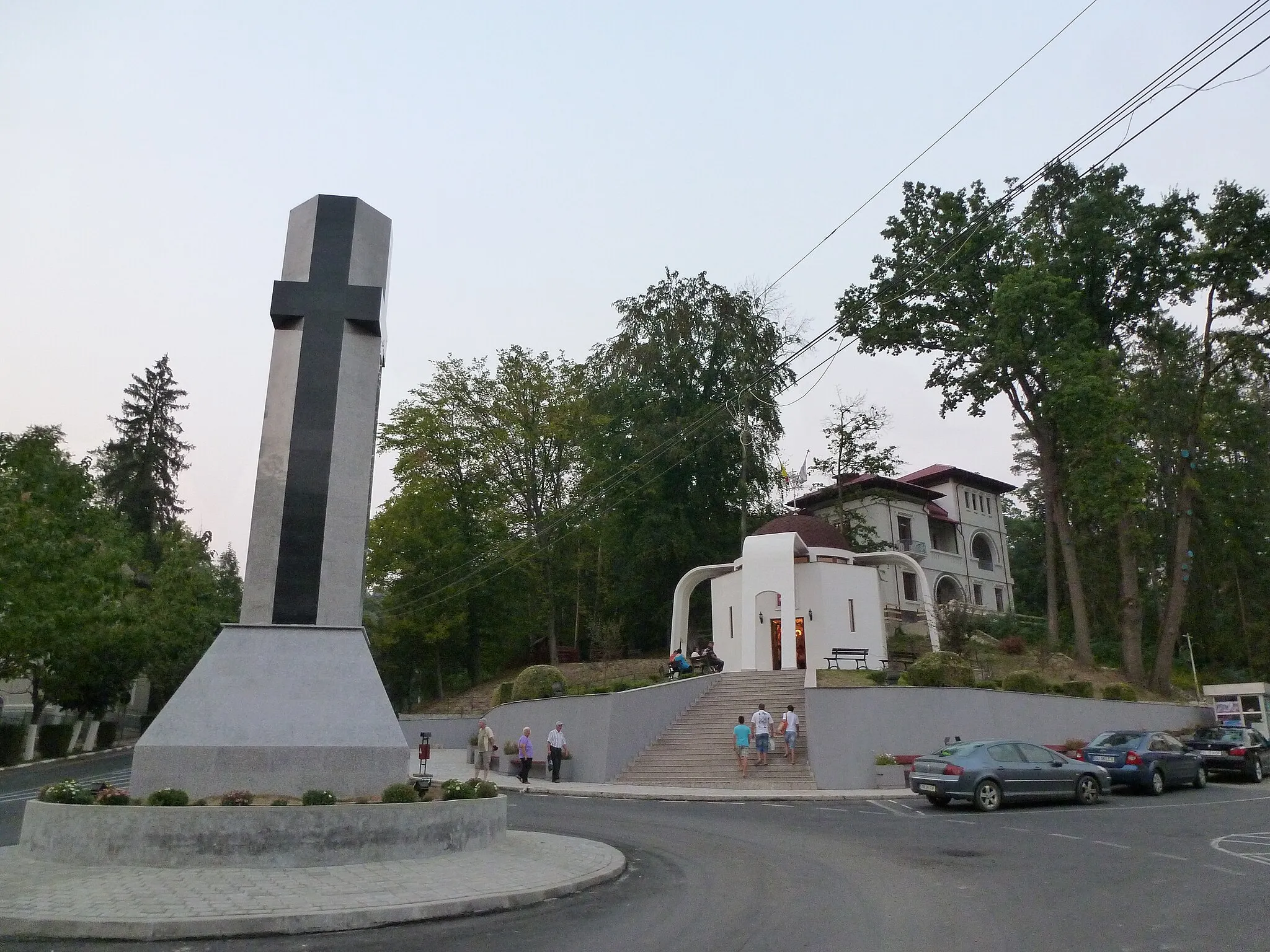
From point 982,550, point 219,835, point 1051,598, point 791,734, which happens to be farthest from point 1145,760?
point 982,550

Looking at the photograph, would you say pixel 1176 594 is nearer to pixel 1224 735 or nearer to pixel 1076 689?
pixel 1076 689

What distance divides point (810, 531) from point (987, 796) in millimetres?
20187

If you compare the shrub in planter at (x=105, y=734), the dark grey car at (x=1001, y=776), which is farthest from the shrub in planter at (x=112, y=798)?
the shrub in planter at (x=105, y=734)

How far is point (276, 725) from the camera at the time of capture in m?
11.7

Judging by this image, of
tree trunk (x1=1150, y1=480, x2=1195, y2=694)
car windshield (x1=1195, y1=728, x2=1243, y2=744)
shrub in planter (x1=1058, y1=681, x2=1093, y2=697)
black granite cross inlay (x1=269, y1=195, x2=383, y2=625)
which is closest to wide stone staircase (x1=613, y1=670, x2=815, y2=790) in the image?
shrub in planter (x1=1058, y1=681, x2=1093, y2=697)

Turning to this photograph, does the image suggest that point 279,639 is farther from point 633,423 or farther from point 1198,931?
point 633,423

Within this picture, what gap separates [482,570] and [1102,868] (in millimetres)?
41723

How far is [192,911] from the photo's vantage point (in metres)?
7.72

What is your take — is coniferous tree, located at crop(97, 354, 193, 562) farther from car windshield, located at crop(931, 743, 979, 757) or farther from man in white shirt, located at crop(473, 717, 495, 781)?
car windshield, located at crop(931, 743, 979, 757)

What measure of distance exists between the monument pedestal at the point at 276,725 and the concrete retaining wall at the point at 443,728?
28048 millimetres

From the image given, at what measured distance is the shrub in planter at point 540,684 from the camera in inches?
1162

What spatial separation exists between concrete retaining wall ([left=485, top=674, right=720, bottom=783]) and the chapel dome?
30.5 ft

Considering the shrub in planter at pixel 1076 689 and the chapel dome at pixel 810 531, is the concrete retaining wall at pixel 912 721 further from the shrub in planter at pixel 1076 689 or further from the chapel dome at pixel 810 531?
the chapel dome at pixel 810 531

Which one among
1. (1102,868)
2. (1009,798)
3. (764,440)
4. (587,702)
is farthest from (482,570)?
(1102,868)
